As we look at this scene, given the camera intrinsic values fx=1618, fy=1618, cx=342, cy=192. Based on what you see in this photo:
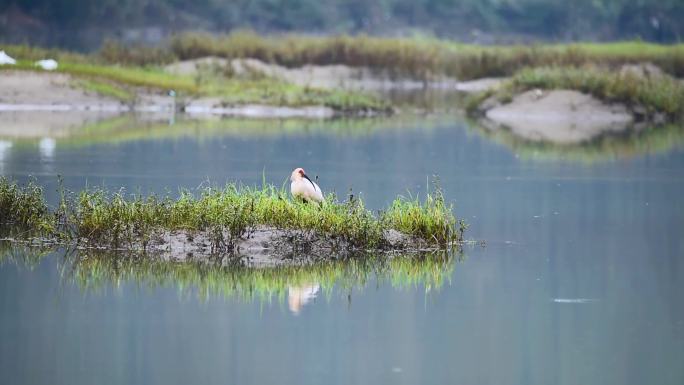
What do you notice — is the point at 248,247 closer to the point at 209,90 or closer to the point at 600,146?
the point at 600,146

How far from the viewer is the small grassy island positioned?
14.4m

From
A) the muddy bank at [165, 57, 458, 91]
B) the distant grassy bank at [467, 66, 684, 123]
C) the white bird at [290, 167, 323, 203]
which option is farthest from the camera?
the muddy bank at [165, 57, 458, 91]

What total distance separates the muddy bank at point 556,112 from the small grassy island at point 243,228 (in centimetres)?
2170

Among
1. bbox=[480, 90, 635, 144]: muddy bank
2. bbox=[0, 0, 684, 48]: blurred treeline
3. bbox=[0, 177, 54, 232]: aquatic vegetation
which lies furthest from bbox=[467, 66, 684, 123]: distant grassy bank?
bbox=[0, 177, 54, 232]: aquatic vegetation

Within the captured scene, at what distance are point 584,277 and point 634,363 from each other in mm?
3471

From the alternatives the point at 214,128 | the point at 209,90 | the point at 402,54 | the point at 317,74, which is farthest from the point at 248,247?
the point at 402,54

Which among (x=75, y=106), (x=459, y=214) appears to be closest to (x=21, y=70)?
(x=75, y=106)

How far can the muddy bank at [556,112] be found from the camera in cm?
3762

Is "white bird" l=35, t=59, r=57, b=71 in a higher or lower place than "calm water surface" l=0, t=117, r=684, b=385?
higher

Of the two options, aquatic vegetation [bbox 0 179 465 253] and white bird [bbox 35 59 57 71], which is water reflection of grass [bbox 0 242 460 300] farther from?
white bird [bbox 35 59 57 71]

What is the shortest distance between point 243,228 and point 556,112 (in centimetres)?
2660

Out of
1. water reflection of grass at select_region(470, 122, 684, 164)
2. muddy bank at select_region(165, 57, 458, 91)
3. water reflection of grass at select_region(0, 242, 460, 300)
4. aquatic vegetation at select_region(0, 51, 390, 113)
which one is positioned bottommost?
water reflection of grass at select_region(0, 242, 460, 300)

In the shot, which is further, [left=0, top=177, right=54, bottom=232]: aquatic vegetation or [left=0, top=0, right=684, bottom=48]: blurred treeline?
[left=0, top=0, right=684, bottom=48]: blurred treeline

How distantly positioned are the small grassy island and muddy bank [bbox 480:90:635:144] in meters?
21.7
